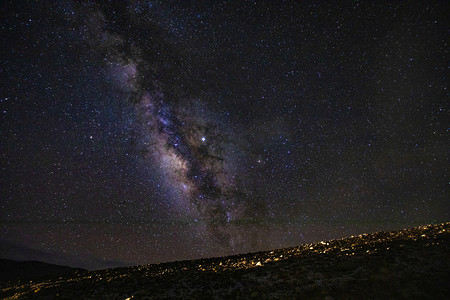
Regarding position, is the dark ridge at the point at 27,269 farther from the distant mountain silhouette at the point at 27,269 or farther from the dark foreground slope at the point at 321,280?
the dark foreground slope at the point at 321,280

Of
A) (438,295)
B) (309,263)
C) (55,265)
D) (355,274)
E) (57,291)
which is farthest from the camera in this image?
(55,265)

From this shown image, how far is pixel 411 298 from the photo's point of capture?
7957 millimetres

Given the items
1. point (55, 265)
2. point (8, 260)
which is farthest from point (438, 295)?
point (8, 260)

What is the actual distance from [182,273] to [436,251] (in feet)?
42.6

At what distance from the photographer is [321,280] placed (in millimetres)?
10336

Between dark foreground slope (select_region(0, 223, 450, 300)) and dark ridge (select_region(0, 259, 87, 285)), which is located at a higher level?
dark ridge (select_region(0, 259, 87, 285))

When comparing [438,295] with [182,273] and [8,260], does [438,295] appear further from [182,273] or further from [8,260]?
[8,260]

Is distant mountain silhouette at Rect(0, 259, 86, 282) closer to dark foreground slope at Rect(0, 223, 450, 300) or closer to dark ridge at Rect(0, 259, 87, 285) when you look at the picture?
dark ridge at Rect(0, 259, 87, 285)

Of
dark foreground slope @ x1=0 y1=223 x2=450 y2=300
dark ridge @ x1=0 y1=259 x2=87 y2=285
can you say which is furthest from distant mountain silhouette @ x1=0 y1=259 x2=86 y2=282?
dark foreground slope @ x1=0 y1=223 x2=450 y2=300

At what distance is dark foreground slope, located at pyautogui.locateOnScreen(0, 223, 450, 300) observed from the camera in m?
8.87

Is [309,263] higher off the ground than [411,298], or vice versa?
[309,263]

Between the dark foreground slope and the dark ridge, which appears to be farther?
the dark ridge

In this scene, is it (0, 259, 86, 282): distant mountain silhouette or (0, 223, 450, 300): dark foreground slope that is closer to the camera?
(0, 223, 450, 300): dark foreground slope

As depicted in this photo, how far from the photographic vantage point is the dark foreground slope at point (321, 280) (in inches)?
349
